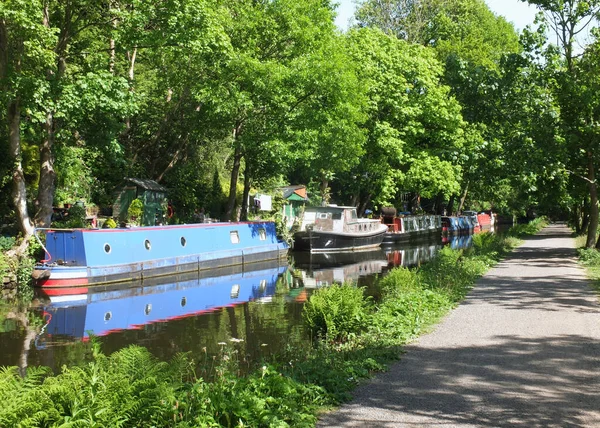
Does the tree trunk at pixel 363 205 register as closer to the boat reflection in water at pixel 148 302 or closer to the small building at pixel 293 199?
the small building at pixel 293 199

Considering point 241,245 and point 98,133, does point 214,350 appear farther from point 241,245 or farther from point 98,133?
point 241,245

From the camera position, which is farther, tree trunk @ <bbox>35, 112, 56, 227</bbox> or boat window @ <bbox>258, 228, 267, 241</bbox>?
boat window @ <bbox>258, 228, 267, 241</bbox>

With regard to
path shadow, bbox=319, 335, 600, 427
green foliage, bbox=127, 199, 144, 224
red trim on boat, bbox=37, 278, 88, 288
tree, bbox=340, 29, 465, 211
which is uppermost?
tree, bbox=340, 29, 465, 211

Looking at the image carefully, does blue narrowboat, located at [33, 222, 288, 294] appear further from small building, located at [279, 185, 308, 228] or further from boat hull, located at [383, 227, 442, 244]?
boat hull, located at [383, 227, 442, 244]

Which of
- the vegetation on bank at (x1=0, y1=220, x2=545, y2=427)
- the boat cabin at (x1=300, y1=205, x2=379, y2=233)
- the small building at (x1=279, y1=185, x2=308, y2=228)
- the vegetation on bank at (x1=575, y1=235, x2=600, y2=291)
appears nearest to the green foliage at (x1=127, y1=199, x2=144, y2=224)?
the boat cabin at (x1=300, y1=205, x2=379, y2=233)

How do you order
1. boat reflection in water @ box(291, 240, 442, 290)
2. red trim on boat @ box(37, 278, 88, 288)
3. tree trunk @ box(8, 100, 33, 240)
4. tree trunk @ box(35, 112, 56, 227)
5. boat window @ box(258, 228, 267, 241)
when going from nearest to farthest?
red trim on boat @ box(37, 278, 88, 288) → tree trunk @ box(8, 100, 33, 240) → tree trunk @ box(35, 112, 56, 227) → boat reflection in water @ box(291, 240, 442, 290) → boat window @ box(258, 228, 267, 241)

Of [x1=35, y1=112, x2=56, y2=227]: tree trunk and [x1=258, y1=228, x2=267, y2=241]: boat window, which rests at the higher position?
[x1=35, y1=112, x2=56, y2=227]: tree trunk

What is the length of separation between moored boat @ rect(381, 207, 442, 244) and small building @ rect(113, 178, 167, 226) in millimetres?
18220

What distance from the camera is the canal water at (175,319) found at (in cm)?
1284

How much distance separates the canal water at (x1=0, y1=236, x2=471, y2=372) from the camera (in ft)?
42.1

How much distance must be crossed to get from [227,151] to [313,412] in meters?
32.5

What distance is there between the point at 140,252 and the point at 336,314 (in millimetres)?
14113

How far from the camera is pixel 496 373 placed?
8.34 metres

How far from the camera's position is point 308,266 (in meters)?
31.1
